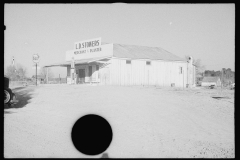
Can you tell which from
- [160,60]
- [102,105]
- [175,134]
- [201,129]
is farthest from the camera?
[160,60]

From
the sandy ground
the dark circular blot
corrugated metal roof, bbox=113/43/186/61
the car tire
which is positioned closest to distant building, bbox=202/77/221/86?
corrugated metal roof, bbox=113/43/186/61

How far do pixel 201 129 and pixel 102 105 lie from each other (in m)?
3.60

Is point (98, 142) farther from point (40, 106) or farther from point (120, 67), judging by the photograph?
point (120, 67)

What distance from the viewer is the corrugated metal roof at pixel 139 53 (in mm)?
18127

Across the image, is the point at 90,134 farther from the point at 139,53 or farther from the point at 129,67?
the point at 139,53

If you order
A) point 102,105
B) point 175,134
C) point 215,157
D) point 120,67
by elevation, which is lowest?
point 215,157

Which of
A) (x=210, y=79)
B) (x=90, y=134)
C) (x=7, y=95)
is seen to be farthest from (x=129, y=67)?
(x=90, y=134)

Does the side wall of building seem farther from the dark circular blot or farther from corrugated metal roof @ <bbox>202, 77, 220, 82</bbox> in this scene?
the dark circular blot

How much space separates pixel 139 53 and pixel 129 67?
155 cm

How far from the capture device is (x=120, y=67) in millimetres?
17859

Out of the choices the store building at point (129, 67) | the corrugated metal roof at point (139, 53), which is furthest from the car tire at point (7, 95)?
the corrugated metal roof at point (139, 53)

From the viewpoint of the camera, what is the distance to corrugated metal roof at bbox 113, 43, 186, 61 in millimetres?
18127

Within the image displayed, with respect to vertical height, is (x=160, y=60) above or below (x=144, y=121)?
above

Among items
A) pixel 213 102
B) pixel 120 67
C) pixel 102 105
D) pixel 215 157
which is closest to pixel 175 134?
pixel 215 157
